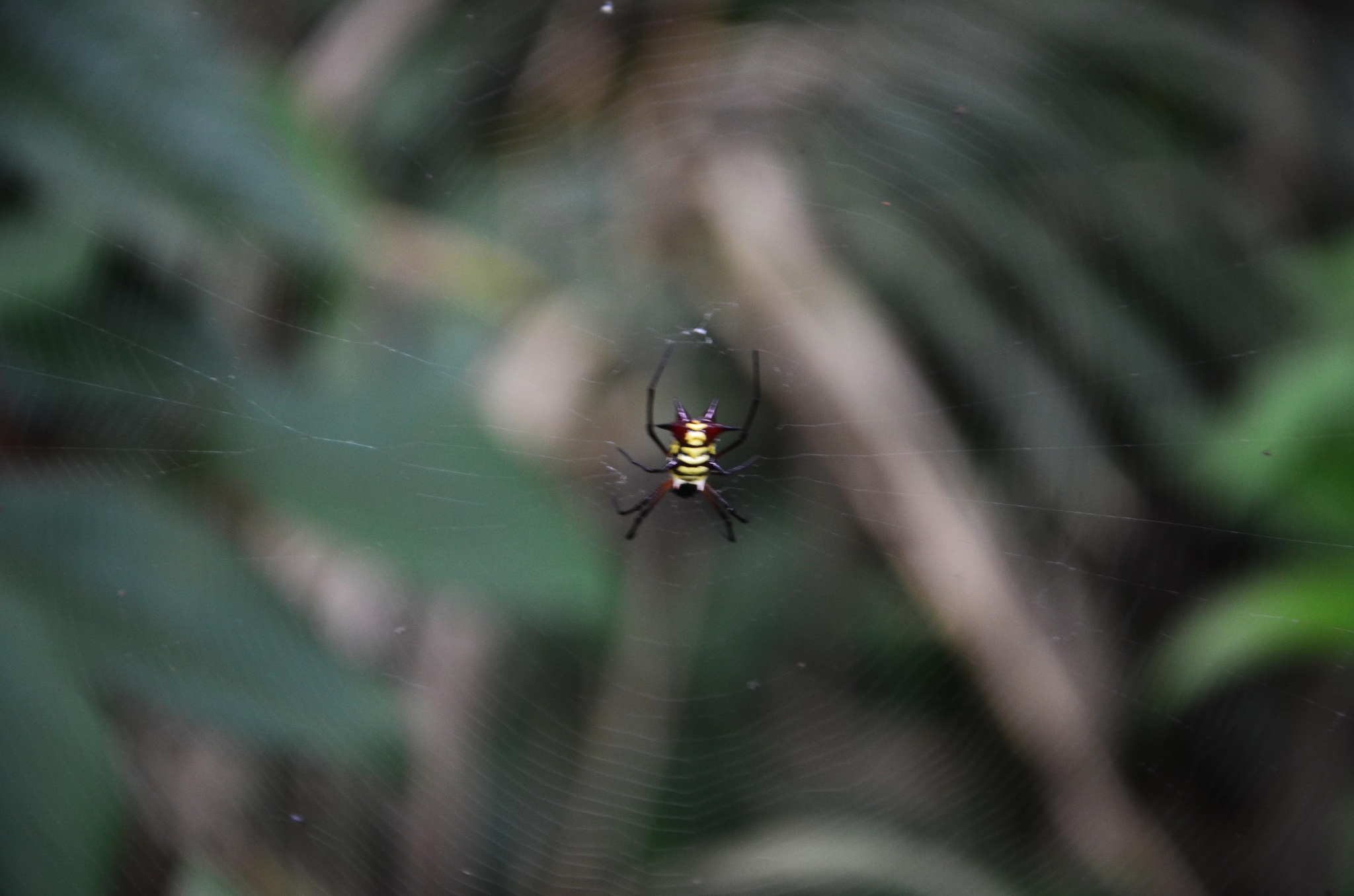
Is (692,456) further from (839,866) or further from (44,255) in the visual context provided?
(44,255)

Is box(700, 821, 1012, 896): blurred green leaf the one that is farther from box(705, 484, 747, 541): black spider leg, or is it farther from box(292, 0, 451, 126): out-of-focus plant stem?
box(292, 0, 451, 126): out-of-focus plant stem

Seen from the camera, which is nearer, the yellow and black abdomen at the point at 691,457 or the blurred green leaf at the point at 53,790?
the blurred green leaf at the point at 53,790

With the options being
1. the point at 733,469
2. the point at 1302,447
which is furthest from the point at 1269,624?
the point at 733,469

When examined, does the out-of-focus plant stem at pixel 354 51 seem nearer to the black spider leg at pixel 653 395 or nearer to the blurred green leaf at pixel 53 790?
the black spider leg at pixel 653 395

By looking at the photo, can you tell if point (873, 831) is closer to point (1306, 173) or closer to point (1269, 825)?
point (1269, 825)

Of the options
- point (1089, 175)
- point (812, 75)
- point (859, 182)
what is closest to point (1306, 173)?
point (1089, 175)

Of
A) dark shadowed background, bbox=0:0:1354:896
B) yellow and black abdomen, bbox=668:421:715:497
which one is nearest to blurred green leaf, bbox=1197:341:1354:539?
dark shadowed background, bbox=0:0:1354:896

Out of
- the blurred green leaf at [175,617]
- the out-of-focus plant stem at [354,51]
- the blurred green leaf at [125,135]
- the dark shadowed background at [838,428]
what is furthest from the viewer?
the out-of-focus plant stem at [354,51]

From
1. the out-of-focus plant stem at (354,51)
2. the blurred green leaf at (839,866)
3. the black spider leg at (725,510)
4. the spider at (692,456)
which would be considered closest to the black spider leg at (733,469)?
the spider at (692,456)
